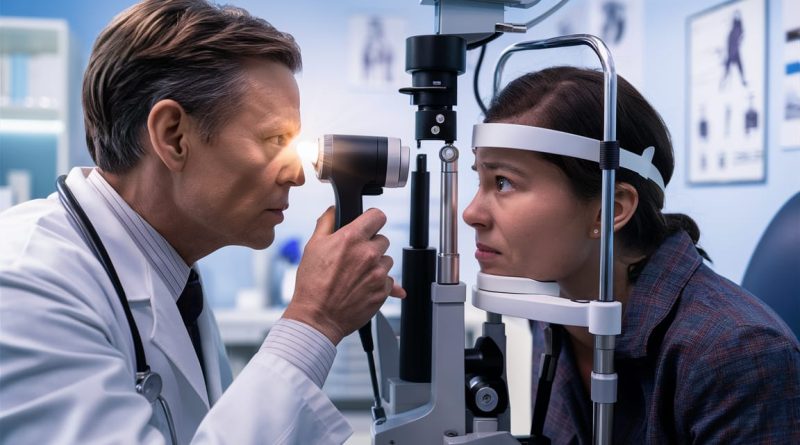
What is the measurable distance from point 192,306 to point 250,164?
31cm

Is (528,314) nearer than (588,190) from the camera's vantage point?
Yes

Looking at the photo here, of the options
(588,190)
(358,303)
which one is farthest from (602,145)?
(358,303)

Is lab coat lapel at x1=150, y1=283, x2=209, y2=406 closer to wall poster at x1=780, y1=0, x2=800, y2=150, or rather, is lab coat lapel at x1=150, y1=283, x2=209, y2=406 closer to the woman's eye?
the woman's eye

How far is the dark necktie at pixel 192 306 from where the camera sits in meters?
1.15

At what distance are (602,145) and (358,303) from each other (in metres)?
0.39

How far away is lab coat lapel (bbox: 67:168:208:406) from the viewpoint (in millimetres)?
962

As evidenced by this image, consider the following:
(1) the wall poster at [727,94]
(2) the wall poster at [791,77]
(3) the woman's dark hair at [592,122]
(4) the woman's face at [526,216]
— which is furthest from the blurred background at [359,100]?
(4) the woman's face at [526,216]

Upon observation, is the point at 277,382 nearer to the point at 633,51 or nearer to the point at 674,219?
the point at 674,219

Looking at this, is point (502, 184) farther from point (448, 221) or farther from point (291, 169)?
point (291, 169)

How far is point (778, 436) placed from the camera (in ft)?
2.90

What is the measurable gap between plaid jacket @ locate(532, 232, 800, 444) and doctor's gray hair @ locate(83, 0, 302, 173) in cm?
72

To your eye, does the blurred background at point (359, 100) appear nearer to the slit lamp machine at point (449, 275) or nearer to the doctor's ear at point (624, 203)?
the doctor's ear at point (624, 203)

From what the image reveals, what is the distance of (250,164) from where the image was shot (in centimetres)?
101

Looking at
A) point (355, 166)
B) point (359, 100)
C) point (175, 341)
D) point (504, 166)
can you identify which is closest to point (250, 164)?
point (355, 166)
